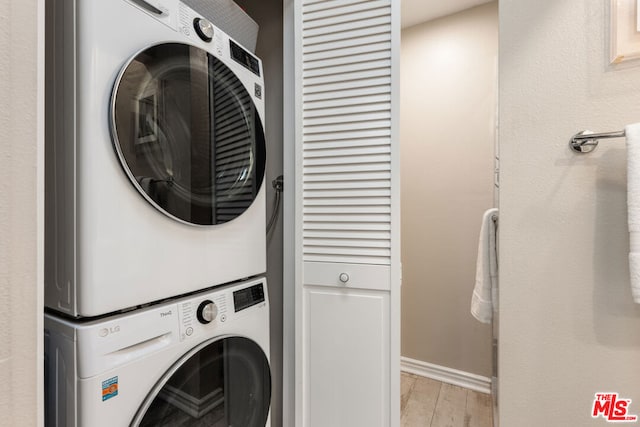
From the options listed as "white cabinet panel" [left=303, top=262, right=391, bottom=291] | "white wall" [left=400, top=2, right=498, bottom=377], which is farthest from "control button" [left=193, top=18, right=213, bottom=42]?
"white wall" [left=400, top=2, right=498, bottom=377]

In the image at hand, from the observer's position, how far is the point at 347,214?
1214 millimetres

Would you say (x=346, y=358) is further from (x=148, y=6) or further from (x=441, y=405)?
(x=148, y=6)

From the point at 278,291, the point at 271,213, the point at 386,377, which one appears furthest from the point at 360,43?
the point at 386,377

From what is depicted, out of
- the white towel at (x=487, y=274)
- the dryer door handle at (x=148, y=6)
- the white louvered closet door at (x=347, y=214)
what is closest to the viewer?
the dryer door handle at (x=148, y=6)

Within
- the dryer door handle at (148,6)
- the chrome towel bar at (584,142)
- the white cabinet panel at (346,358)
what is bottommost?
the white cabinet panel at (346,358)

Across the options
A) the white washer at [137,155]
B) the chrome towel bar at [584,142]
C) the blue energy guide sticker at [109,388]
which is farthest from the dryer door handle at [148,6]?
the chrome towel bar at [584,142]

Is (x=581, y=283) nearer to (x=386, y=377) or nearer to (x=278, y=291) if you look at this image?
(x=386, y=377)

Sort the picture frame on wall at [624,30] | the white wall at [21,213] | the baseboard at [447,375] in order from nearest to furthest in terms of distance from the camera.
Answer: the white wall at [21,213], the picture frame on wall at [624,30], the baseboard at [447,375]

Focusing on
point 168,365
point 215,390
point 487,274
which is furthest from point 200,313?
point 487,274

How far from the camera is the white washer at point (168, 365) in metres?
0.64

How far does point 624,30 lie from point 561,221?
2.14ft

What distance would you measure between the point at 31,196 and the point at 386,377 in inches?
45.7

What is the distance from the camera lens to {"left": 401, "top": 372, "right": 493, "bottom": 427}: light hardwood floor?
162 cm

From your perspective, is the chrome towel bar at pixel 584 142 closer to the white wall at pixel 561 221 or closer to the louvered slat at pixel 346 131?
the white wall at pixel 561 221
